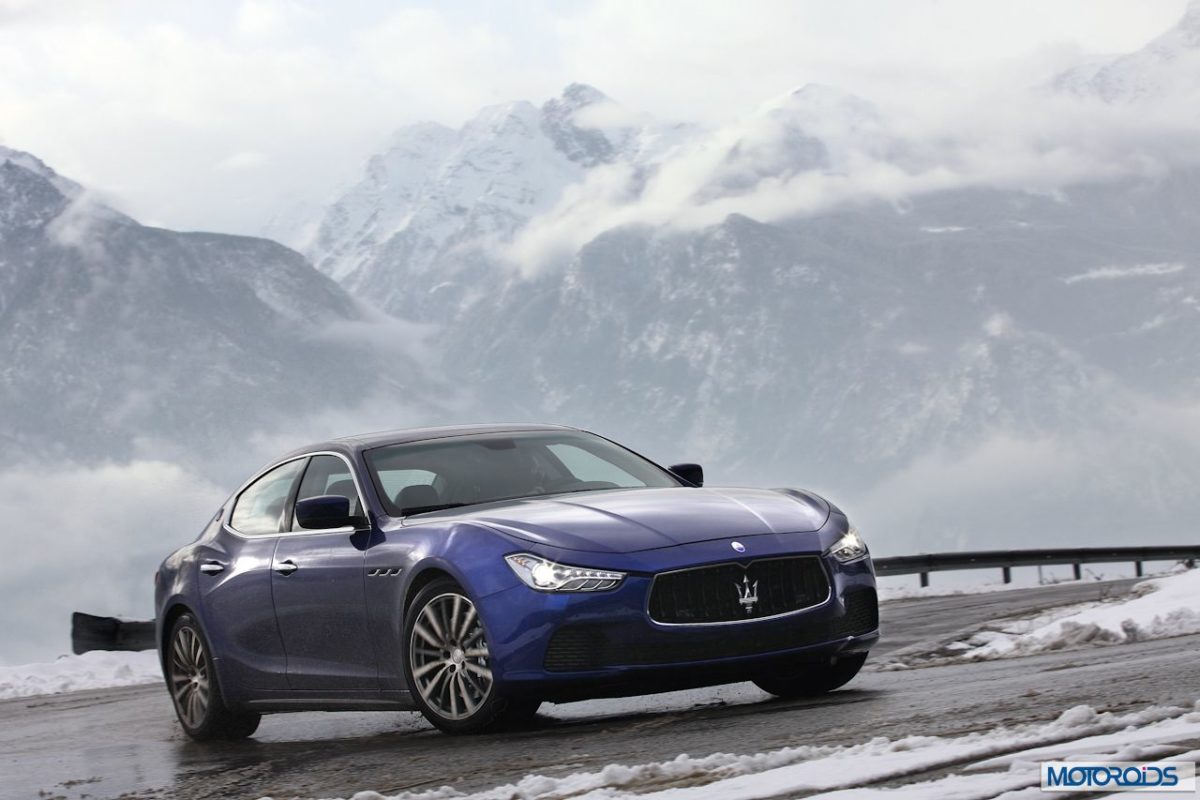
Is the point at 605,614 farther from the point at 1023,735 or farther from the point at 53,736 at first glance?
the point at 53,736

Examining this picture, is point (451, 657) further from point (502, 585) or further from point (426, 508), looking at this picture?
point (426, 508)

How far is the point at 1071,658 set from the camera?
29.5 ft

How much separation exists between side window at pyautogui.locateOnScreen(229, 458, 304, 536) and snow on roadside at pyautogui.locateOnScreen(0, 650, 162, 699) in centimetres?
594

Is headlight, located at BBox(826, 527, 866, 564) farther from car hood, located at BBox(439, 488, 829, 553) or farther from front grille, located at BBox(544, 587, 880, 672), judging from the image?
front grille, located at BBox(544, 587, 880, 672)

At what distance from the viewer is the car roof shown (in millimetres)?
8578

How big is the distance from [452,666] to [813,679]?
180cm

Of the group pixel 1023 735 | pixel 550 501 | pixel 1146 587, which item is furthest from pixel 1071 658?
pixel 1146 587

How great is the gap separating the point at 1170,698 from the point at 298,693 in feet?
12.9

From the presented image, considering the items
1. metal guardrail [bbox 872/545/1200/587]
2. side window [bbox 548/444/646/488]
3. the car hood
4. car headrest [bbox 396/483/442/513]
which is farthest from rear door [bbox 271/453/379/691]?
metal guardrail [bbox 872/545/1200/587]

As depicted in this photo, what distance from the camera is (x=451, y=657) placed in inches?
291

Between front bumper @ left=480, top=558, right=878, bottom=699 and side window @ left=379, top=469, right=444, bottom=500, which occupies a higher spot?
side window @ left=379, top=469, right=444, bottom=500

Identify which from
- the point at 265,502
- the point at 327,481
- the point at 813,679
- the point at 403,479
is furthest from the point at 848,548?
the point at 265,502

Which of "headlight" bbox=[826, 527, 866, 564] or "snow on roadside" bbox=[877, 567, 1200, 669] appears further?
"snow on roadside" bbox=[877, 567, 1200, 669]

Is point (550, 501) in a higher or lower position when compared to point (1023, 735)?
higher
